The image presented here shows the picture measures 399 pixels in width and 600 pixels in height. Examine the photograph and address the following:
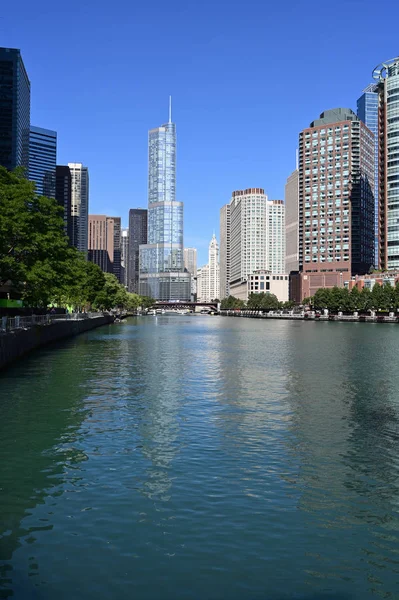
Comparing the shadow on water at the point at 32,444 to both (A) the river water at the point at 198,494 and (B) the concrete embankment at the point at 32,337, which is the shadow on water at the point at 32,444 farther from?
(B) the concrete embankment at the point at 32,337

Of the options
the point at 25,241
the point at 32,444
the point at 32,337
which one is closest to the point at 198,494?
the point at 32,444

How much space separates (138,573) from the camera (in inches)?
546

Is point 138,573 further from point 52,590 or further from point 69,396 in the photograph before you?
point 69,396

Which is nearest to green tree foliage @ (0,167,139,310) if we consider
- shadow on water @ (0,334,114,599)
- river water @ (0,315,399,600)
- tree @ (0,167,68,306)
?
tree @ (0,167,68,306)

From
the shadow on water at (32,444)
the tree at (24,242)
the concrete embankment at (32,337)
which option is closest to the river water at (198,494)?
the shadow on water at (32,444)

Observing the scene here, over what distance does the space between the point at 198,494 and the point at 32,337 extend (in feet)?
191

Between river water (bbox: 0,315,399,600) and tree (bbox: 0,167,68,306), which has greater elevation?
tree (bbox: 0,167,68,306)

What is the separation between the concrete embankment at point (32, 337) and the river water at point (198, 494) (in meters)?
14.9

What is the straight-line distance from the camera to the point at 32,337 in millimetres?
74188

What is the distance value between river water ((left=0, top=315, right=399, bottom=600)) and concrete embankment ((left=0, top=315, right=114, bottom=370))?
14.9m

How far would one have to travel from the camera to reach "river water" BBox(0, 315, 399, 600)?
13773 millimetres

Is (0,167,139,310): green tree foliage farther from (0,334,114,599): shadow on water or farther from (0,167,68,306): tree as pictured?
(0,334,114,599): shadow on water

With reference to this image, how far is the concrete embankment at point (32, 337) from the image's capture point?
55.9 metres

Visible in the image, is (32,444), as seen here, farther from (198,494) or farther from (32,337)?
(32,337)
